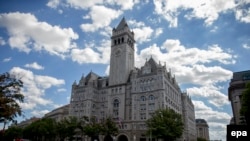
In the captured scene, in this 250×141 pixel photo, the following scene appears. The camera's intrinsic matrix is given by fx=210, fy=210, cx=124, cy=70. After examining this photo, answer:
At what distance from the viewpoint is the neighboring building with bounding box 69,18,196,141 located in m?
78.2

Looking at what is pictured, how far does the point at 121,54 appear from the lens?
315 feet

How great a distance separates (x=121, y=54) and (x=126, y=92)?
18.2 meters

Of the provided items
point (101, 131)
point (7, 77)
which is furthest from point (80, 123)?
point (7, 77)

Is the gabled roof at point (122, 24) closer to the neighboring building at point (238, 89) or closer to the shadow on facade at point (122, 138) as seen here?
the shadow on facade at point (122, 138)

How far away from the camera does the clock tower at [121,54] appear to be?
92.9 metres

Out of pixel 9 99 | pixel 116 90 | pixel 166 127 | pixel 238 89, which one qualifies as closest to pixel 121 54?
pixel 116 90

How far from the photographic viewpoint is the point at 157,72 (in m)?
80.4

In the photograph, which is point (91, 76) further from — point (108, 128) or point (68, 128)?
point (108, 128)

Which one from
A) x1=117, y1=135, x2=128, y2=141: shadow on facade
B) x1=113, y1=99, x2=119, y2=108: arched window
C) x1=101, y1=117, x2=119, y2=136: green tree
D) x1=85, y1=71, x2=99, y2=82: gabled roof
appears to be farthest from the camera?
x1=85, y1=71, x2=99, y2=82: gabled roof

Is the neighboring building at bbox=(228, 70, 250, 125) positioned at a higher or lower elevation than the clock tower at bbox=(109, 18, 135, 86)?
lower

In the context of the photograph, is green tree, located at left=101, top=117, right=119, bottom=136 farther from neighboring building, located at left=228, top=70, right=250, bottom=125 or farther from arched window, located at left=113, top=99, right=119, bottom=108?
neighboring building, located at left=228, top=70, right=250, bottom=125

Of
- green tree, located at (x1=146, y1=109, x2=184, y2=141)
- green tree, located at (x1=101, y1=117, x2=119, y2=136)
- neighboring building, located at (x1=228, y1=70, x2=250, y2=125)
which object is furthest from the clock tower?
neighboring building, located at (x1=228, y1=70, x2=250, y2=125)

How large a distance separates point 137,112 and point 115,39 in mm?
38725

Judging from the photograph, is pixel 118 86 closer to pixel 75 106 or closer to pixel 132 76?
pixel 132 76
